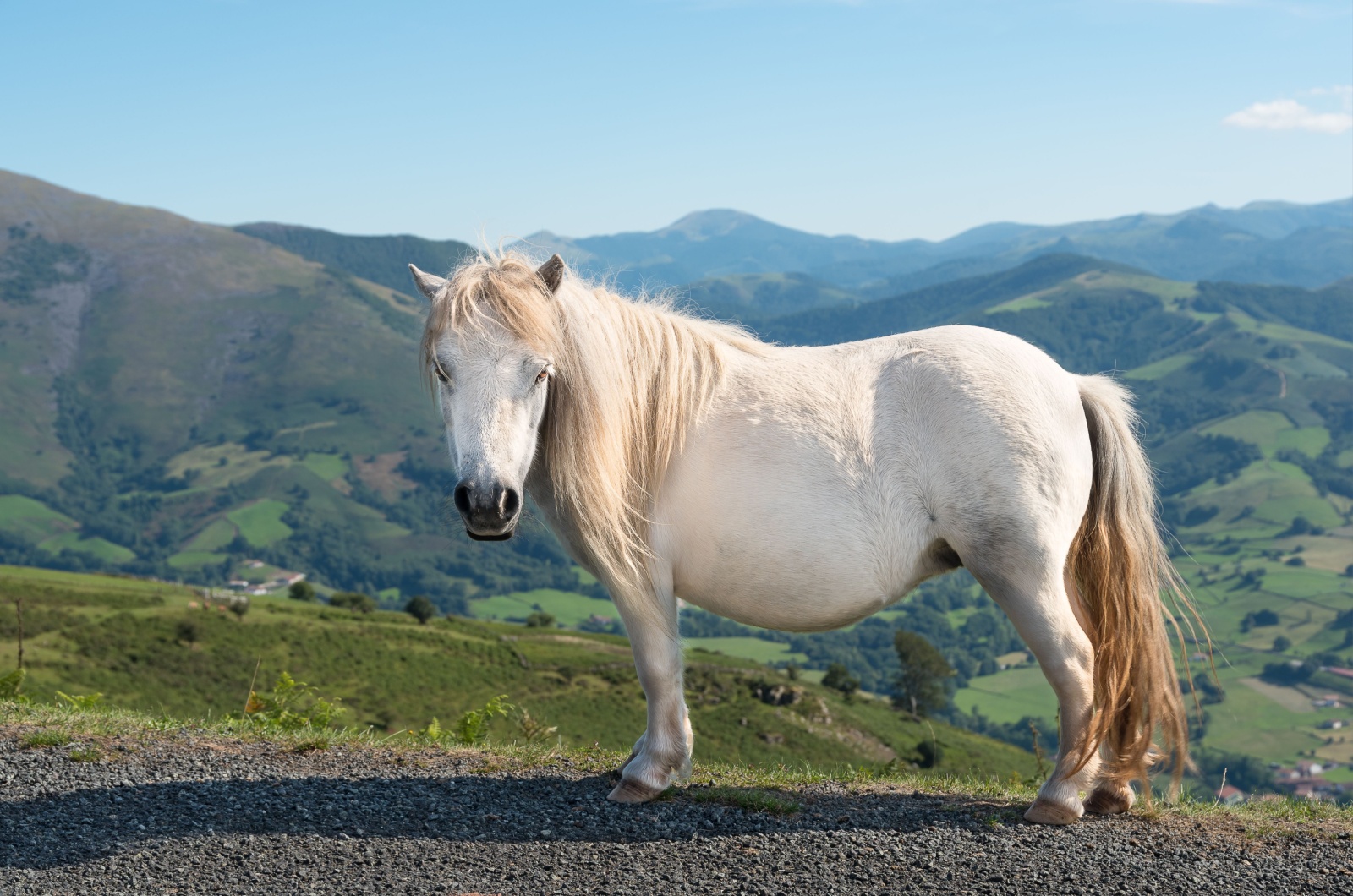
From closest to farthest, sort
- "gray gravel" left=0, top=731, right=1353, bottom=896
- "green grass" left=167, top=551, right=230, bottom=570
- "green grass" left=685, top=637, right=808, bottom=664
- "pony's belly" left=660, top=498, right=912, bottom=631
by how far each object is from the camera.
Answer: "gray gravel" left=0, top=731, right=1353, bottom=896
"pony's belly" left=660, top=498, right=912, bottom=631
"green grass" left=685, top=637, right=808, bottom=664
"green grass" left=167, top=551, right=230, bottom=570

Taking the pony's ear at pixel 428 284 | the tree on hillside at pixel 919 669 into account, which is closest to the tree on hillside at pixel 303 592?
the tree on hillside at pixel 919 669

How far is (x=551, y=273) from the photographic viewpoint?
556cm

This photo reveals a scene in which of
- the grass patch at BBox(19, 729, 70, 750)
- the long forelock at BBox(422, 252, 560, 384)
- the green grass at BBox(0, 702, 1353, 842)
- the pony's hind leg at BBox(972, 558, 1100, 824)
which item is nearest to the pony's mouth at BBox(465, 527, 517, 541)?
the long forelock at BBox(422, 252, 560, 384)

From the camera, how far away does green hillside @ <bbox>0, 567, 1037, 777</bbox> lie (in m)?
56.0

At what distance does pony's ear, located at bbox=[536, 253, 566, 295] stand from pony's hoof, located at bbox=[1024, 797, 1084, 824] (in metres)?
4.23

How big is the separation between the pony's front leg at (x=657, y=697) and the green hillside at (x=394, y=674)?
48.2 metres

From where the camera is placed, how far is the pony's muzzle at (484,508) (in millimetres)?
4883

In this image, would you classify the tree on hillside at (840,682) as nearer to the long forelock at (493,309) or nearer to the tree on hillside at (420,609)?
the tree on hillside at (420,609)

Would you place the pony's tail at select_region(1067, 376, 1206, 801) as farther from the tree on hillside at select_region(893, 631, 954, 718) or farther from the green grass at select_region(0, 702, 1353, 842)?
the tree on hillside at select_region(893, 631, 954, 718)

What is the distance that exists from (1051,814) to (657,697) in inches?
97.0

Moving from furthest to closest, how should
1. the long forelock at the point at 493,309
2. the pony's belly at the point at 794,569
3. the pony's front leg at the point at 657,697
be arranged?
1. the pony's front leg at the point at 657,697
2. the pony's belly at the point at 794,569
3. the long forelock at the point at 493,309

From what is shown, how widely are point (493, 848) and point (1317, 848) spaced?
4.71m

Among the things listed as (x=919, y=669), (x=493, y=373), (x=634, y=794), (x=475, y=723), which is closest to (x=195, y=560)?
(x=919, y=669)

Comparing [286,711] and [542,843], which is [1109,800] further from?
[286,711]
